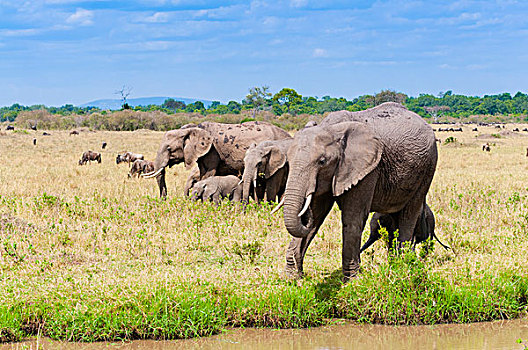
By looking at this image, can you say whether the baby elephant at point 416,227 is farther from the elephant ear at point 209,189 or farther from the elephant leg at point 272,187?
the elephant ear at point 209,189

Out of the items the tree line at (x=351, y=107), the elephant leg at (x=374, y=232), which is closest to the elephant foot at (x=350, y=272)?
the elephant leg at (x=374, y=232)

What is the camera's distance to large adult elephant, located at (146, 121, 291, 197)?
1388cm

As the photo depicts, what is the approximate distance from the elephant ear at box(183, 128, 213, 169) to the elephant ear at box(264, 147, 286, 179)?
2433mm

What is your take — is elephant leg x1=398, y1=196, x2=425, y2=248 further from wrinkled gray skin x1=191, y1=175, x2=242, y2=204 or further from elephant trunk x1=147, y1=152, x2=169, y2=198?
elephant trunk x1=147, y1=152, x2=169, y2=198

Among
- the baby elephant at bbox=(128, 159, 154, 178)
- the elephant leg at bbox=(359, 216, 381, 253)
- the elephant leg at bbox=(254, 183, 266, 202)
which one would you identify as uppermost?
the baby elephant at bbox=(128, 159, 154, 178)

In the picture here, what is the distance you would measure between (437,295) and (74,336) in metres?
3.72

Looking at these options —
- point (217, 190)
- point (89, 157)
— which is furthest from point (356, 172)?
point (89, 157)

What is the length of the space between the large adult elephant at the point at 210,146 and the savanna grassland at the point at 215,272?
1602 mm

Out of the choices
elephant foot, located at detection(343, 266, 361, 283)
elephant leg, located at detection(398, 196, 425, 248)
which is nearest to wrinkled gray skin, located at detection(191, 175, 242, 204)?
elephant leg, located at detection(398, 196, 425, 248)

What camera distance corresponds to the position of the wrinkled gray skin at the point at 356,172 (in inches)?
244

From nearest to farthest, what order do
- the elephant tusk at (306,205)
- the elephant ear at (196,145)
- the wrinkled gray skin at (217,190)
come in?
the elephant tusk at (306,205) → the wrinkled gray skin at (217,190) → the elephant ear at (196,145)

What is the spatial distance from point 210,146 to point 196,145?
1.00 ft

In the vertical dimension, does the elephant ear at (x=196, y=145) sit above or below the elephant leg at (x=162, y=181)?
above

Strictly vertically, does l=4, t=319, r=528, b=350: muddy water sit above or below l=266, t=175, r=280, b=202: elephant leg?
below
